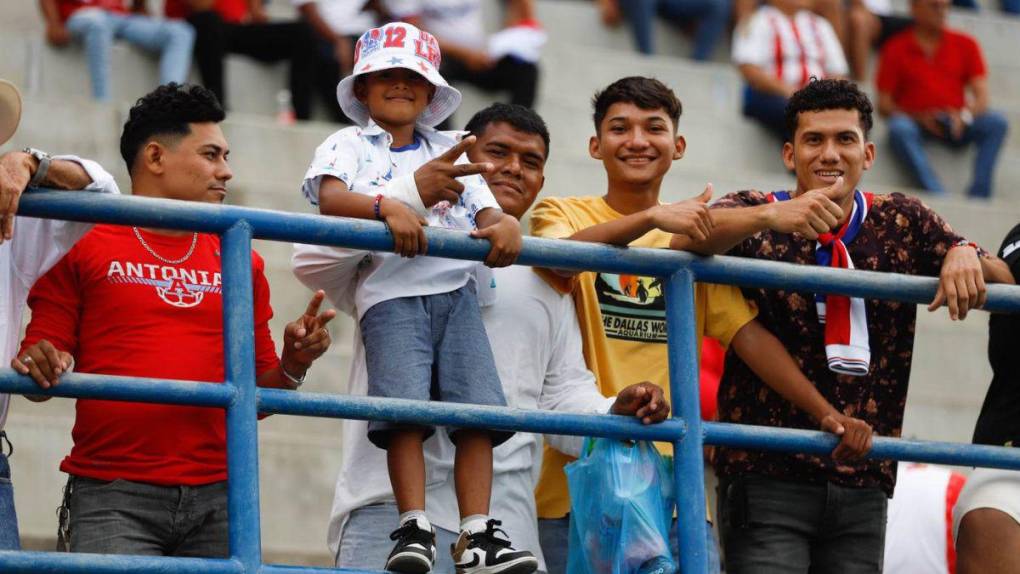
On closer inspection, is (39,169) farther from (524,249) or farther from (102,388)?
(524,249)

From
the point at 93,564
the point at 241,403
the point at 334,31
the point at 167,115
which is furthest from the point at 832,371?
the point at 334,31

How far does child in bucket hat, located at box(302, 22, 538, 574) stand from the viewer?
3.96 metres

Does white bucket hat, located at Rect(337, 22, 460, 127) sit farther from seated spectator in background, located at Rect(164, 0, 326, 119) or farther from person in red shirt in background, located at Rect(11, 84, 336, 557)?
seated spectator in background, located at Rect(164, 0, 326, 119)

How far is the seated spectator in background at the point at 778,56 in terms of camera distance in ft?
33.6

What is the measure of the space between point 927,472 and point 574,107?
15.6 ft

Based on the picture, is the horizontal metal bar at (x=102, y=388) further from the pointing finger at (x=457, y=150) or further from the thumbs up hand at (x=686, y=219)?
the thumbs up hand at (x=686, y=219)

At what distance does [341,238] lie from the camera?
12.7 feet

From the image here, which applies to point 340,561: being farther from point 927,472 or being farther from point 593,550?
point 927,472

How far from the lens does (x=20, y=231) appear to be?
407cm

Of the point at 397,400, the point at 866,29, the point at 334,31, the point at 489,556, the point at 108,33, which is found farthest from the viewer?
the point at 866,29

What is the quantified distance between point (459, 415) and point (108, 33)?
18.6 feet

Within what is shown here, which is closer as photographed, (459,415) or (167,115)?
(459,415)

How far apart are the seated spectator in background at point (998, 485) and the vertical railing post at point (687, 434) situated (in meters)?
0.91

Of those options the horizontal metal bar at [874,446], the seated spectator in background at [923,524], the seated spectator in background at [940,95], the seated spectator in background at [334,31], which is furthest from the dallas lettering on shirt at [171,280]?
the seated spectator in background at [940,95]
